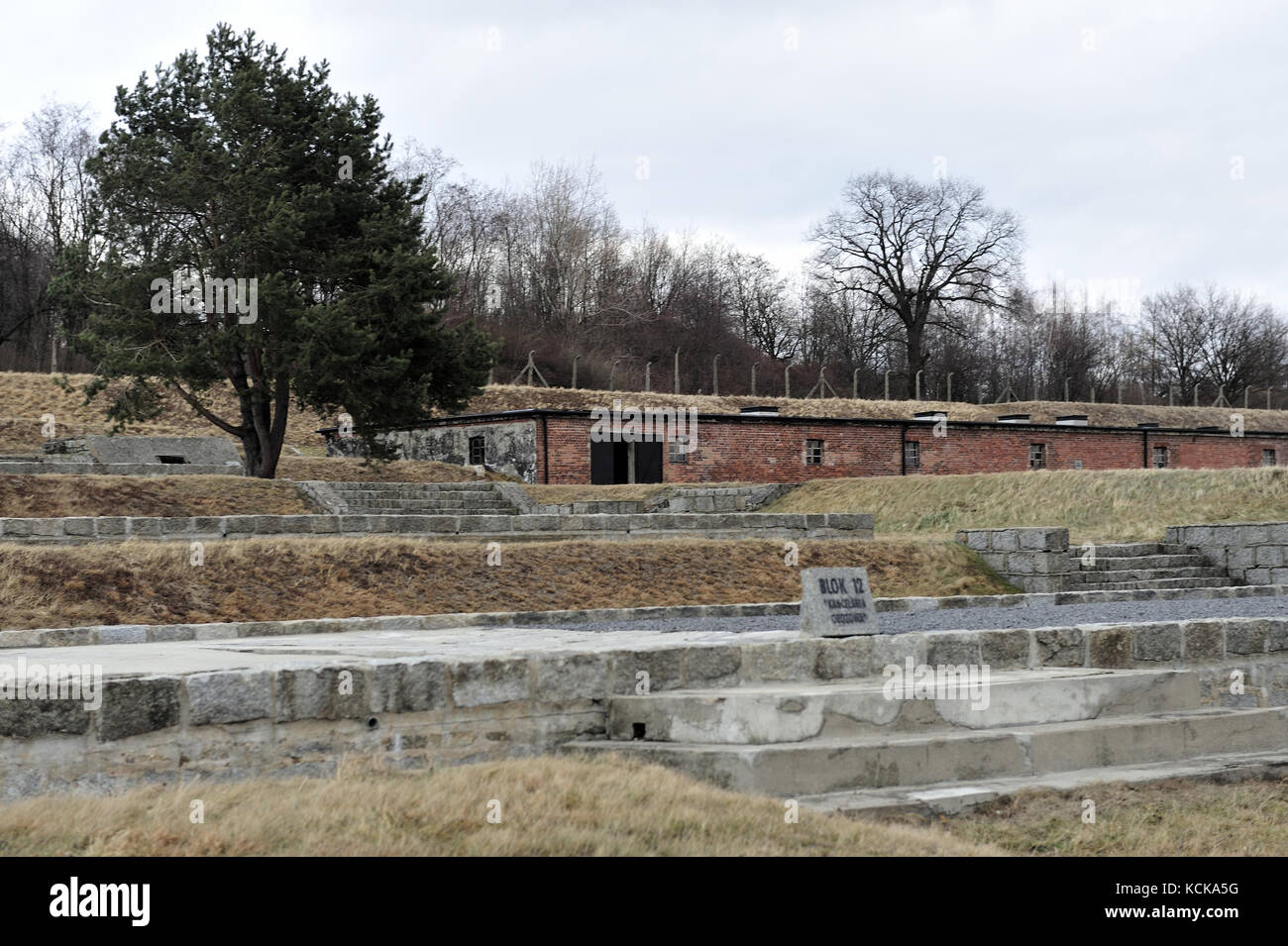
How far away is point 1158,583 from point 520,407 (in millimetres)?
28497

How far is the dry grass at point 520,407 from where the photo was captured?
34656 millimetres

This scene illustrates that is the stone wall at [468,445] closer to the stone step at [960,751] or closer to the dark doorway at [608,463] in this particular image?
the dark doorway at [608,463]

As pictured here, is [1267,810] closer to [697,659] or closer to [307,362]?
[697,659]

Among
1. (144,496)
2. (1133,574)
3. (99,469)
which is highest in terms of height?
(99,469)

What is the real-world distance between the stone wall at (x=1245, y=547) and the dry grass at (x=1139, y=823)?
14.1 meters

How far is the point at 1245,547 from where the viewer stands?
20.7m

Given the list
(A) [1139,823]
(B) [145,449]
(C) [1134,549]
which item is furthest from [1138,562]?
(B) [145,449]

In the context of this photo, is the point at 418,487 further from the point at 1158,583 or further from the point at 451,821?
the point at 451,821

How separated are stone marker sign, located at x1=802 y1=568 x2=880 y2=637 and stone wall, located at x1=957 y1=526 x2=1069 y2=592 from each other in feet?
39.3

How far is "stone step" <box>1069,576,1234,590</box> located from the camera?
1975cm

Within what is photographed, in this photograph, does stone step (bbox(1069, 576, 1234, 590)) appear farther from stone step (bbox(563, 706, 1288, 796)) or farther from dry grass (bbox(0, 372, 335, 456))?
dry grass (bbox(0, 372, 335, 456))

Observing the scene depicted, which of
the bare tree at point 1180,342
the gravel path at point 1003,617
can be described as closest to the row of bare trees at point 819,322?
the bare tree at point 1180,342

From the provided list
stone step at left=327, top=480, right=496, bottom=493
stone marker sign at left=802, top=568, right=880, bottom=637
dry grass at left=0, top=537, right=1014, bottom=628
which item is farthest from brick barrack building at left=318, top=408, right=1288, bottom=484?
stone marker sign at left=802, top=568, right=880, bottom=637

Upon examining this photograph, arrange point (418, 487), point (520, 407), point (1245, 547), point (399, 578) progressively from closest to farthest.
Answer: point (399, 578) < point (1245, 547) < point (418, 487) < point (520, 407)
